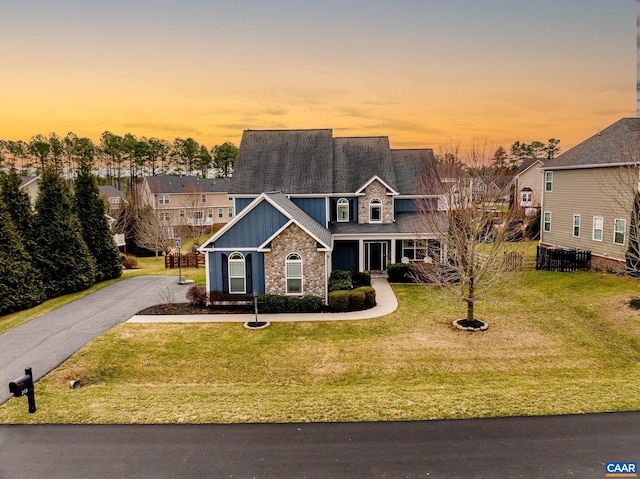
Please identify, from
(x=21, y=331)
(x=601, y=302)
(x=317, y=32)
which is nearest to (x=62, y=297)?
(x=21, y=331)

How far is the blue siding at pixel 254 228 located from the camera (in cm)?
2003

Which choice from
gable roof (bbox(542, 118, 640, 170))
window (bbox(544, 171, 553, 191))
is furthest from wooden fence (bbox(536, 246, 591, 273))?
window (bbox(544, 171, 553, 191))

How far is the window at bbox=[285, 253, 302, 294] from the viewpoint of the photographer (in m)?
20.0

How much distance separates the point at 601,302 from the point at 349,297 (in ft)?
38.2

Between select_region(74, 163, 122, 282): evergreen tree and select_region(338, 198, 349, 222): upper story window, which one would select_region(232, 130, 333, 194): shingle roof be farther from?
select_region(74, 163, 122, 282): evergreen tree

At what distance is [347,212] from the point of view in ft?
93.1

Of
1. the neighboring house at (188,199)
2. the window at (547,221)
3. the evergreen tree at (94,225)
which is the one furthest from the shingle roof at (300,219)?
the neighboring house at (188,199)

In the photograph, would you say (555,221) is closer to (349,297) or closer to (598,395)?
(349,297)

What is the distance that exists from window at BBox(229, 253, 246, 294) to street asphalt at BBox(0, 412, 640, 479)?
11106 millimetres

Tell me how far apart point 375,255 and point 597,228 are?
534 inches

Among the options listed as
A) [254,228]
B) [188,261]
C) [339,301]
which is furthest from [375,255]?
[188,261]

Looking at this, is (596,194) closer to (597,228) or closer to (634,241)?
(597,228)

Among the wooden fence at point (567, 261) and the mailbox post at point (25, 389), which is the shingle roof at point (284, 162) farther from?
the mailbox post at point (25, 389)

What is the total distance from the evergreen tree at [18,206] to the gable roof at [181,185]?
30636 millimetres
